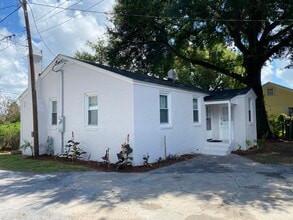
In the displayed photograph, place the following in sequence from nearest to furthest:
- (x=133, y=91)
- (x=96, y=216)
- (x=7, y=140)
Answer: (x=96, y=216) → (x=133, y=91) → (x=7, y=140)

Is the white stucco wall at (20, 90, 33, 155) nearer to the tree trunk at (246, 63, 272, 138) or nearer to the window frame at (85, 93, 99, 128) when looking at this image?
the window frame at (85, 93, 99, 128)

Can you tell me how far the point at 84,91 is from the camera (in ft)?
42.0

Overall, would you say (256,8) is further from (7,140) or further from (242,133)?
(7,140)

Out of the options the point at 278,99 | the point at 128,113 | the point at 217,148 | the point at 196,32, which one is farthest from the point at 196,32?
the point at 278,99

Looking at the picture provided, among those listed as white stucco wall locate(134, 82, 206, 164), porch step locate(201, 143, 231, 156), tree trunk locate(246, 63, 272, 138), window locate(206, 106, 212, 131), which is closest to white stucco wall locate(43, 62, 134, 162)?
white stucco wall locate(134, 82, 206, 164)

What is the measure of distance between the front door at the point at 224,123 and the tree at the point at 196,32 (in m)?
4.69

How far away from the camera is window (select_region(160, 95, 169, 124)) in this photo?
1260 cm

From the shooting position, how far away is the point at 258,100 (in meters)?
20.5

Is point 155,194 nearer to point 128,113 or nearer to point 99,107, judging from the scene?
point 128,113

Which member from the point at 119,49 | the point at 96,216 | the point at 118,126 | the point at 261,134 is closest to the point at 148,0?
the point at 119,49

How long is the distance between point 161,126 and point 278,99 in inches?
1243

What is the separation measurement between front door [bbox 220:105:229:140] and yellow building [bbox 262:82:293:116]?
2453 cm

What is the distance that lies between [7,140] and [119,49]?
9.79 metres

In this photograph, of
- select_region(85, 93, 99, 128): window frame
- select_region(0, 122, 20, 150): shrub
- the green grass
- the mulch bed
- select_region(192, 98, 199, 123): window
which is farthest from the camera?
select_region(0, 122, 20, 150): shrub
